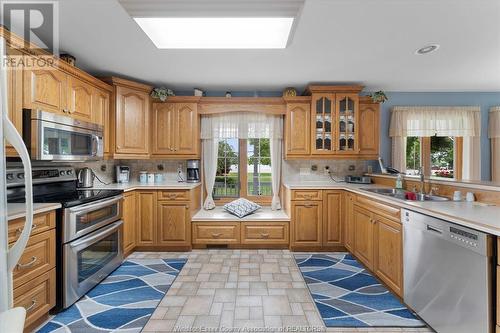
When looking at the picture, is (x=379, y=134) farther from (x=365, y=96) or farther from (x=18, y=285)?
(x=18, y=285)

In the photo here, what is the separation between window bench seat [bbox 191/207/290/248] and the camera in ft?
11.2

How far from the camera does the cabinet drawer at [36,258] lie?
166 centimetres

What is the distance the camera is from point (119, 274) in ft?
8.86

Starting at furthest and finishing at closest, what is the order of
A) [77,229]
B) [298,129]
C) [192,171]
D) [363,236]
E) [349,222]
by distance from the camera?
[192,171] → [298,129] → [349,222] → [363,236] → [77,229]

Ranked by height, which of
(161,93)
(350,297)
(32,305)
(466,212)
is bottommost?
(350,297)

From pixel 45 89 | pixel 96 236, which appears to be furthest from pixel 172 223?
pixel 45 89

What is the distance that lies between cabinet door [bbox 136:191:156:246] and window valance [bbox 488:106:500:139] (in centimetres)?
521

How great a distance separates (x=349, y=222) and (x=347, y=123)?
138cm

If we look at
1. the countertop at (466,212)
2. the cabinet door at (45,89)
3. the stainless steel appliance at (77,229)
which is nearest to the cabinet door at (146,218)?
the stainless steel appliance at (77,229)

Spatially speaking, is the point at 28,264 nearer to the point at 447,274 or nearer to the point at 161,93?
the point at 161,93

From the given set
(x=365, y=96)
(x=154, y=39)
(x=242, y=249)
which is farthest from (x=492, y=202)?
(x=154, y=39)

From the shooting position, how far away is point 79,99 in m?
2.71

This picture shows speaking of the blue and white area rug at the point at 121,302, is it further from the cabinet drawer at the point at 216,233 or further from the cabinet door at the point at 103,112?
the cabinet door at the point at 103,112

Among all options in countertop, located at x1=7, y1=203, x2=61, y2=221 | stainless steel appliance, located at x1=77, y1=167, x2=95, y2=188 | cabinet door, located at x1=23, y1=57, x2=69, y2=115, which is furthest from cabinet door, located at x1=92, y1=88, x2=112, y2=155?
countertop, located at x1=7, y1=203, x2=61, y2=221
